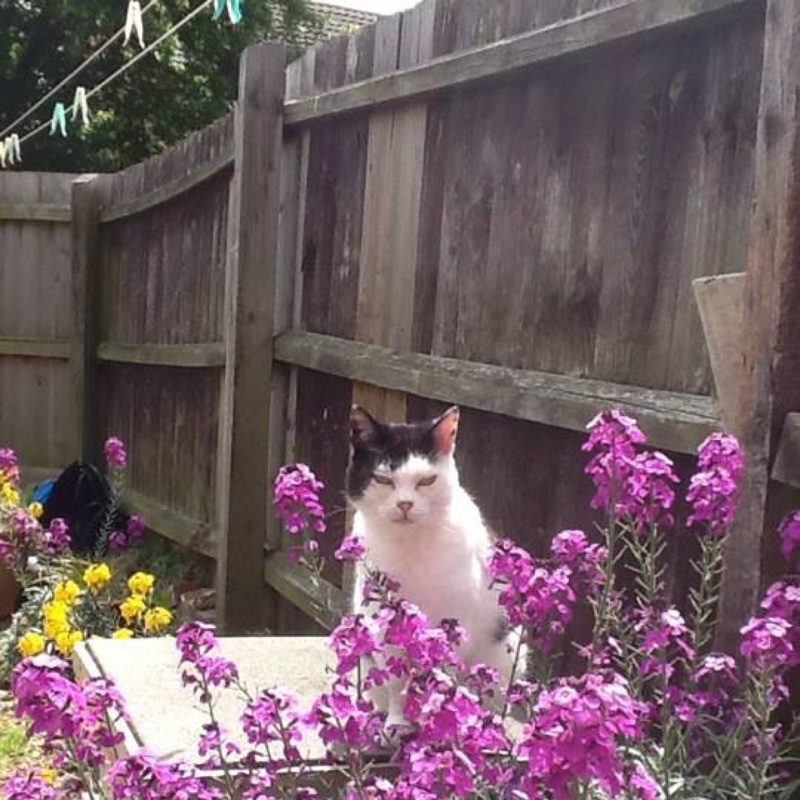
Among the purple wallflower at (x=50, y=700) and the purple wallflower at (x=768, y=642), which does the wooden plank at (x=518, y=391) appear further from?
the purple wallflower at (x=50, y=700)

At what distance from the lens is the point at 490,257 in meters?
3.04

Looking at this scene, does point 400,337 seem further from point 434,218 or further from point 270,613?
point 270,613

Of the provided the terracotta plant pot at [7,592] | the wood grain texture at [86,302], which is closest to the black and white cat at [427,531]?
the terracotta plant pot at [7,592]

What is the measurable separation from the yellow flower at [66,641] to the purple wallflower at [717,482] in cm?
223

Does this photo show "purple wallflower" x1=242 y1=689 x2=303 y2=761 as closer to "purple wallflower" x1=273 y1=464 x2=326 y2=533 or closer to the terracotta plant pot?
"purple wallflower" x1=273 y1=464 x2=326 y2=533

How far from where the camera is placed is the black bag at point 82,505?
602cm

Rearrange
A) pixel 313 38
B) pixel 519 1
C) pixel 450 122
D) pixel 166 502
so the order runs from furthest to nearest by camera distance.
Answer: pixel 313 38
pixel 166 502
pixel 450 122
pixel 519 1

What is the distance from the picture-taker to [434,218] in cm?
333

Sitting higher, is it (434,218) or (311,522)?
(434,218)

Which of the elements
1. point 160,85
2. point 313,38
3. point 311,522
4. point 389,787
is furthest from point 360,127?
point 313,38

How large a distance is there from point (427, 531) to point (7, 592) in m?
3.61

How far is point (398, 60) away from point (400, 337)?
87cm

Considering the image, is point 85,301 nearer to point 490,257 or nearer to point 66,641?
point 66,641

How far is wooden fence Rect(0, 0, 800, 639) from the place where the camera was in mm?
2140
